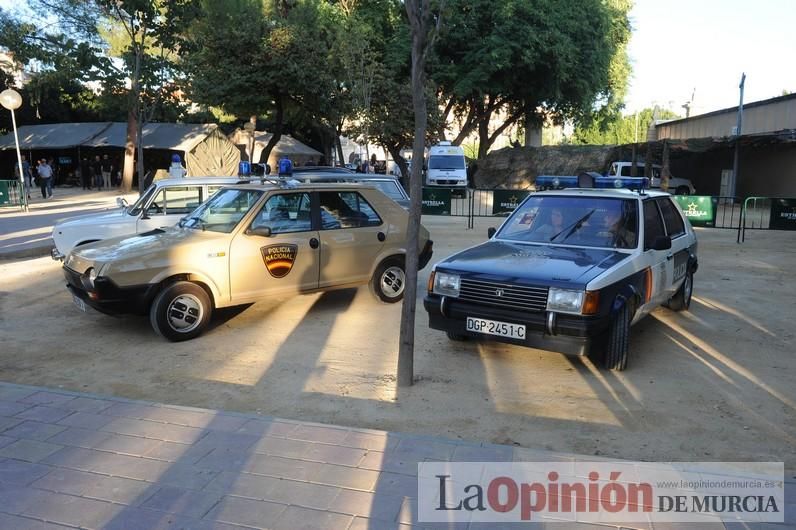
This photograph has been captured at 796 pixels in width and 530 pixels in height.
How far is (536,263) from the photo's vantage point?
573 cm

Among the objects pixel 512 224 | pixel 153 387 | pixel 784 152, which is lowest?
pixel 153 387

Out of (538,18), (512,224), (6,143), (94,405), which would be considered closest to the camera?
(94,405)

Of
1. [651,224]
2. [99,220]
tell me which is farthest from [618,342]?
[99,220]

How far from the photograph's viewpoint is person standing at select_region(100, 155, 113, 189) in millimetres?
35219

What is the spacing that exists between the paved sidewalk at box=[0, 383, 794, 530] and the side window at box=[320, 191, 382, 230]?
3.53 metres

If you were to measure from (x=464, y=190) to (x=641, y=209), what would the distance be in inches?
519

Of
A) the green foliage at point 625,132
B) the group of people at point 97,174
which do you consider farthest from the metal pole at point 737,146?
the green foliage at point 625,132

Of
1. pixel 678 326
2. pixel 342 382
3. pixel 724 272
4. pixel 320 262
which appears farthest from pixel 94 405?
pixel 724 272

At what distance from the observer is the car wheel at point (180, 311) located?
633 cm

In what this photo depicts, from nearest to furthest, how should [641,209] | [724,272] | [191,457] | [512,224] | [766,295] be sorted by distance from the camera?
[191,457]
[641,209]
[512,224]
[766,295]
[724,272]

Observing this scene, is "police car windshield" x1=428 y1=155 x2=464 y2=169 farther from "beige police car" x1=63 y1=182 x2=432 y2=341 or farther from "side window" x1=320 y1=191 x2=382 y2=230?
"side window" x1=320 y1=191 x2=382 y2=230

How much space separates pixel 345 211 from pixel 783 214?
41.5 ft

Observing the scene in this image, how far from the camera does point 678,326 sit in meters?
7.22

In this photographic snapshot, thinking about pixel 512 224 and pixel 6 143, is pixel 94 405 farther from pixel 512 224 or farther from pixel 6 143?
pixel 6 143
